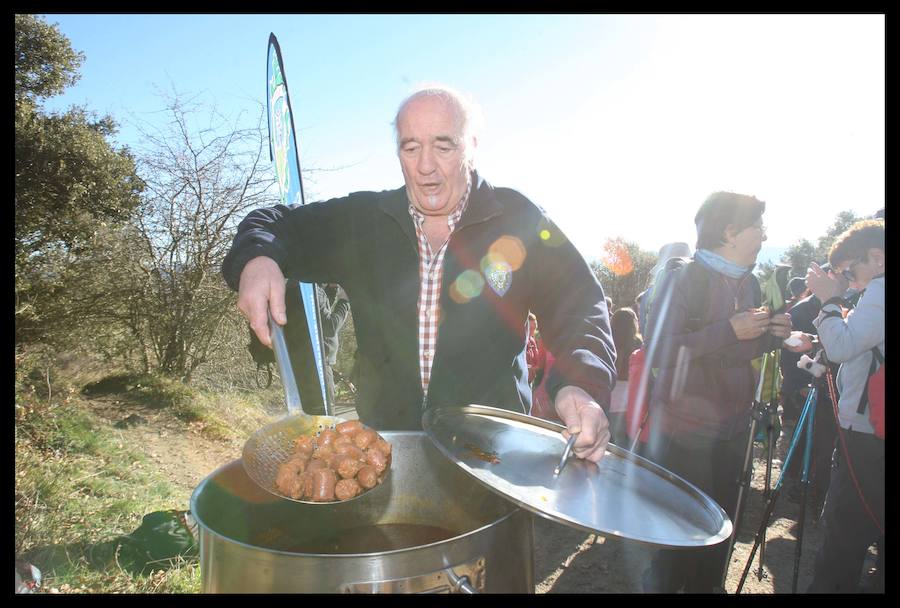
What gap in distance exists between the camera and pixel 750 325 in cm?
293

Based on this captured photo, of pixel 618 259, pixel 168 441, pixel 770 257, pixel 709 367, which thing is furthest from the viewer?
pixel 770 257

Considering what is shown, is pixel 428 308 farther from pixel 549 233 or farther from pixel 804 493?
pixel 804 493

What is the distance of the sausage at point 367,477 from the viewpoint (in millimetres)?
1646

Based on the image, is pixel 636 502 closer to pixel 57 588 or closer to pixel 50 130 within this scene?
pixel 57 588

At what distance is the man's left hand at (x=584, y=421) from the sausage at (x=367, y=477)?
60 cm

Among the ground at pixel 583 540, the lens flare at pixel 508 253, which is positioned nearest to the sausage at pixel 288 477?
the lens flare at pixel 508 253

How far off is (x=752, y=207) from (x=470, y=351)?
214cm

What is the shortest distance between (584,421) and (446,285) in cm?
79

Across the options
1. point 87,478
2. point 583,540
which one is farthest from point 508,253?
point 87,478

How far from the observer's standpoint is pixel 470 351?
208 cm

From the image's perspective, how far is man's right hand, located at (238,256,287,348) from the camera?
168 cm

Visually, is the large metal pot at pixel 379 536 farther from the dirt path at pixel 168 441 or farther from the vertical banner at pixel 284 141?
the dirt path at pixel 168 441
